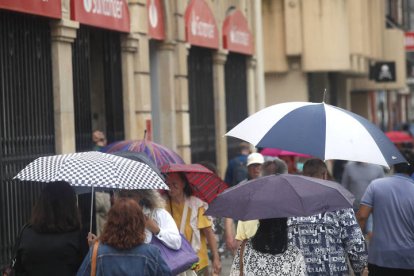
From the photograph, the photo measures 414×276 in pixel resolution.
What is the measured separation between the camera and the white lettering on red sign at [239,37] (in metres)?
22.5

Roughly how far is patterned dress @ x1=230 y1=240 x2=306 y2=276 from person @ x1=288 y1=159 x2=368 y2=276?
49 cm

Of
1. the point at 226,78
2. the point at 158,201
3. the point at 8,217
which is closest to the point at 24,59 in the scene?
the point at 8,217

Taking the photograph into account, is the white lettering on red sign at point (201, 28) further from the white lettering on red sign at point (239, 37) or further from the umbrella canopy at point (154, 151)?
the umbrella canopy at point (154, 151)

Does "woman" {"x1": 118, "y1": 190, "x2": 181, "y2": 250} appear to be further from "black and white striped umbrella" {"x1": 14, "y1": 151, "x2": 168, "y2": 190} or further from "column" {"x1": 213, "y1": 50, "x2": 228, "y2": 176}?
"column" {"x1": 213, "y1": 50, "x2": 228, "y2": 176}

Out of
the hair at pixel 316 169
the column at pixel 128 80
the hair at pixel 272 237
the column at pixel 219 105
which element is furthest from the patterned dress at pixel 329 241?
the column at pixel 219 105

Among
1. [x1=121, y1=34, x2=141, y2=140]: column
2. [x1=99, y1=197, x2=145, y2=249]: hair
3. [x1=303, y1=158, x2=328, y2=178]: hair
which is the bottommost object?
[x1=99, y1=197, x2=145, y2=249]: hair

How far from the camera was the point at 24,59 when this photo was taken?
510 inches

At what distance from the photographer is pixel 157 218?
319 inches

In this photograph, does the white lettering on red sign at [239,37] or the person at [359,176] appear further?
the white lettering on red sign at [239,37]

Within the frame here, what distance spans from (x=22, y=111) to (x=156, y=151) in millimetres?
2969

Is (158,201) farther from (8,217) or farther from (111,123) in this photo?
(111,123)

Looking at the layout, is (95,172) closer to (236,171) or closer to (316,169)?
(316,169)

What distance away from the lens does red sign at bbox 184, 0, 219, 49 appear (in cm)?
1931

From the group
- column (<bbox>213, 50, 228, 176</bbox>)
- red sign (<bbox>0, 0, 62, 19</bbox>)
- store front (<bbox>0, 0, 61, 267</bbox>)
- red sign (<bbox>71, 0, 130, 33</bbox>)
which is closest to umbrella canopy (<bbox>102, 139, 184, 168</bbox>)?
store front (<bbox>0, 0, 61, 267</bbox>)
